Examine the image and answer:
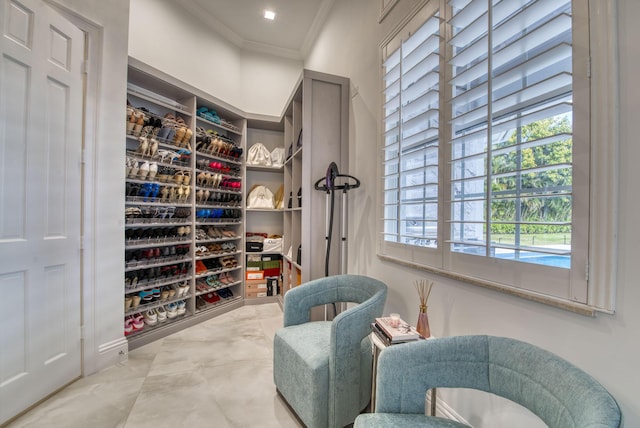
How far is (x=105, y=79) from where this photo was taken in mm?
2189

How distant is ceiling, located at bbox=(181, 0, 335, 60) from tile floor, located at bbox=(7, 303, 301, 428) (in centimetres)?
377

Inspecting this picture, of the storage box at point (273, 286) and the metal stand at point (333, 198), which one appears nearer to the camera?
the metal stand at point (333, 198)

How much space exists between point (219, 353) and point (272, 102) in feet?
11.3

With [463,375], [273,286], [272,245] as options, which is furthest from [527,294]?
[273,286]

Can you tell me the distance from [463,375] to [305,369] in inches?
32.0

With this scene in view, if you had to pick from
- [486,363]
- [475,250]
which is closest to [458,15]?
[475,250]

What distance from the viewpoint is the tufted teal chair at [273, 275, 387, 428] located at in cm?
142

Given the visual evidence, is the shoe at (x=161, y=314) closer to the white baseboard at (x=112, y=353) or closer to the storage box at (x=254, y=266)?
the white baseboard at (x=112, y=353)

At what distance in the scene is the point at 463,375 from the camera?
1.02m

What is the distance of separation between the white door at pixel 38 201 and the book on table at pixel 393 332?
2.11m

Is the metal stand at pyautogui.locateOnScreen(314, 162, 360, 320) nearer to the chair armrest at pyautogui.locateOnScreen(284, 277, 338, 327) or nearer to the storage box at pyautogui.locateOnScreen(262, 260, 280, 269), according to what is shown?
the chair armrest at pyautogui.locateOnScreen(284, 277, 338, 327)

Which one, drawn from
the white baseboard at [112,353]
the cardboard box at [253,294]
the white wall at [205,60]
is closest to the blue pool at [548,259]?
the white baseboard at [112,353]

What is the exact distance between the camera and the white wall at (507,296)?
82 centimetres

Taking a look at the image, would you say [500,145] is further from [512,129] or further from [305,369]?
[305,369]
